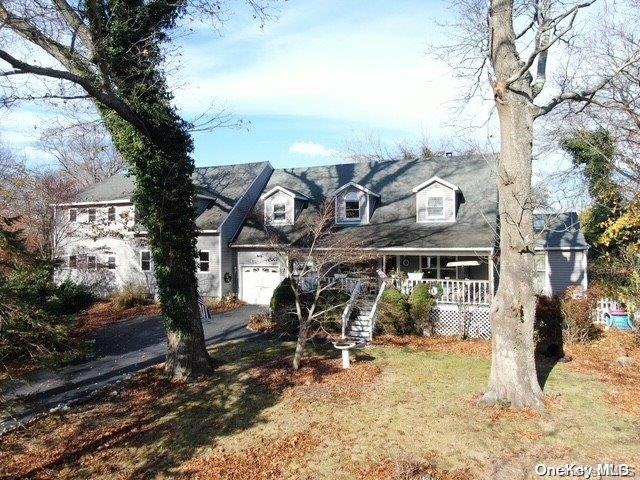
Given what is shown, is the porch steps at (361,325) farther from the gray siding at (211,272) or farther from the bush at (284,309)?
the gray siding at (211,272)

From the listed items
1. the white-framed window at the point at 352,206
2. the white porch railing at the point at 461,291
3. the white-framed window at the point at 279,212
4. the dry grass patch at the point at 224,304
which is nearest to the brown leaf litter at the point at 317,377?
the white porch railing at the point at 461,291

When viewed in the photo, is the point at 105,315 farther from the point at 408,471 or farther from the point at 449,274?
the point at 408,471

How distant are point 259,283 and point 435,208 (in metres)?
9.27

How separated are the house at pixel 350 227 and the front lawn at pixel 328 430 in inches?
250

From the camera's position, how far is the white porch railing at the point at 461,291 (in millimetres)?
15461

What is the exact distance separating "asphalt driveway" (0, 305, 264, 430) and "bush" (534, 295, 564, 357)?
29.9 ft

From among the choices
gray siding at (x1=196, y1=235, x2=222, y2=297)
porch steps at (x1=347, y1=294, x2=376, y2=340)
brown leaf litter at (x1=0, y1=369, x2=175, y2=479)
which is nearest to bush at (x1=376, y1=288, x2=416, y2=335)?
porch steps at (x1=347, y1=294, x2=376, y2=340)

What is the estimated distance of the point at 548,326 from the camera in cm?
1286

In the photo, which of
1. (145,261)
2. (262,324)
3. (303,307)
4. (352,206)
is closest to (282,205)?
(352,206)

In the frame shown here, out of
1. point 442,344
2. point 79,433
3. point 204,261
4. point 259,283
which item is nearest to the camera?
point 79,433

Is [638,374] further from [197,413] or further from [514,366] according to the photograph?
[197,413]

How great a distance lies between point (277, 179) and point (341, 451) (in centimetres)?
1953

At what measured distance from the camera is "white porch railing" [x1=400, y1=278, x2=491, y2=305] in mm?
15461

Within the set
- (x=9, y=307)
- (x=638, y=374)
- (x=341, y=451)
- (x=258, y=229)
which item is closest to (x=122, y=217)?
(x=258, y=229)
